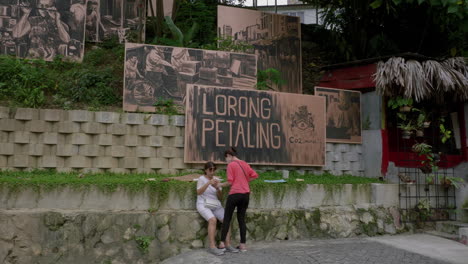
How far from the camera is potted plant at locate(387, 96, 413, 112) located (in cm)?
909

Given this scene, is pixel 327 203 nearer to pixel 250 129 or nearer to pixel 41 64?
pixel 250 129

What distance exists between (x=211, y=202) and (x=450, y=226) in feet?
17.6

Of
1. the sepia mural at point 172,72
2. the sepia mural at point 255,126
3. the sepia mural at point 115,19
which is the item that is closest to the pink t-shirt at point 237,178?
the sepia mural at point 255,126

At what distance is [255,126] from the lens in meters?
8.77

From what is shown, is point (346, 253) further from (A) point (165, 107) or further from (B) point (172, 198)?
(A) point (165, 107)

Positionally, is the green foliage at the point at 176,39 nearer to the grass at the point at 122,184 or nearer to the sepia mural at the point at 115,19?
the sepia mural at the point at 115,19

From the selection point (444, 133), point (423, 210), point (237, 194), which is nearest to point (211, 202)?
point (237, 194)

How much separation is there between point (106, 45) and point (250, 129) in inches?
213

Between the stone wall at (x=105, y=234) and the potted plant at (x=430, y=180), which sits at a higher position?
the potted plant at (x=430, y=180)

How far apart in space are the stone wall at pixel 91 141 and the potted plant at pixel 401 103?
4.76 metres

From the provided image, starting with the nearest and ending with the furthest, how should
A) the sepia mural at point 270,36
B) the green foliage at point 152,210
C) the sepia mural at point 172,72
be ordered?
the green foliage at point 152,210
the sepia mural at point 172,72
the sepia mural at point 270,36

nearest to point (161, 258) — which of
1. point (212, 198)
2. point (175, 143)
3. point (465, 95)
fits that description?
point (212, 198)

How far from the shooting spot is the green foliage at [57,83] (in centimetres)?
842

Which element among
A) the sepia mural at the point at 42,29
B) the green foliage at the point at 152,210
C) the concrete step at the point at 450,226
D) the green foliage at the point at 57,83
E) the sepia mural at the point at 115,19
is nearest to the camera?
the green foliage at the point at 152,210
